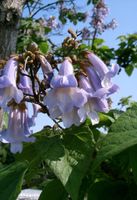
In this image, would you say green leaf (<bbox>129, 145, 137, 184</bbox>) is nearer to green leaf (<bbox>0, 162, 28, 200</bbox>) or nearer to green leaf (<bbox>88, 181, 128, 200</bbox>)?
green leaf (<bbox>88, 181, 128, 200</bbox>)

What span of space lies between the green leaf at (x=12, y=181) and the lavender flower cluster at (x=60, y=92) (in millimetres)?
61

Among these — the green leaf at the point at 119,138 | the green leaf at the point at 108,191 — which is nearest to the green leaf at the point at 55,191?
the green leaf at the point at 108,191

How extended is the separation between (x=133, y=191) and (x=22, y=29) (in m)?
5.24

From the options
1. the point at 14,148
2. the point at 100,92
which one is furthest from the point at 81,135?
the point at 14,148

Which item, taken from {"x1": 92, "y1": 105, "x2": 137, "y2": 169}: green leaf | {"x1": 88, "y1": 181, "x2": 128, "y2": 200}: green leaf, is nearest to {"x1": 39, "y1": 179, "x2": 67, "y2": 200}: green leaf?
{"x1": 88, "y1": 181, "x2": 128, "y2": 200}: green leaf

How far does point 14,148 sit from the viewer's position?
120 cm

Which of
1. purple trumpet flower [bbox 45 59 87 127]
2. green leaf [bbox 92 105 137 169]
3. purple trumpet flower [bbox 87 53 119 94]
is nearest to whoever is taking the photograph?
green leaf [bbox 92 105 137 169]

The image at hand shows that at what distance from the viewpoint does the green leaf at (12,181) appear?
105 cm

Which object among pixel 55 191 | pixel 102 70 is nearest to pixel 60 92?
pixel 102 70

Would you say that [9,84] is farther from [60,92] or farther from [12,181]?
[12,181]

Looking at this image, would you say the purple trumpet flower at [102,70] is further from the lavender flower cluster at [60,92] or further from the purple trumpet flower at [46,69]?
the purple trumpet flower at [46,69]

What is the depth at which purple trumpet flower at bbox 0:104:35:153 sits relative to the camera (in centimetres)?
120

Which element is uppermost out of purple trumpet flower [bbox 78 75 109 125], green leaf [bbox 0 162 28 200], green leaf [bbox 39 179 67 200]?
purple trumpet flower [bbox 78 75 109 125]

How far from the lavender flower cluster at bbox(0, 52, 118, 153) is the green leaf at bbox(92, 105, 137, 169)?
0.07 meters
